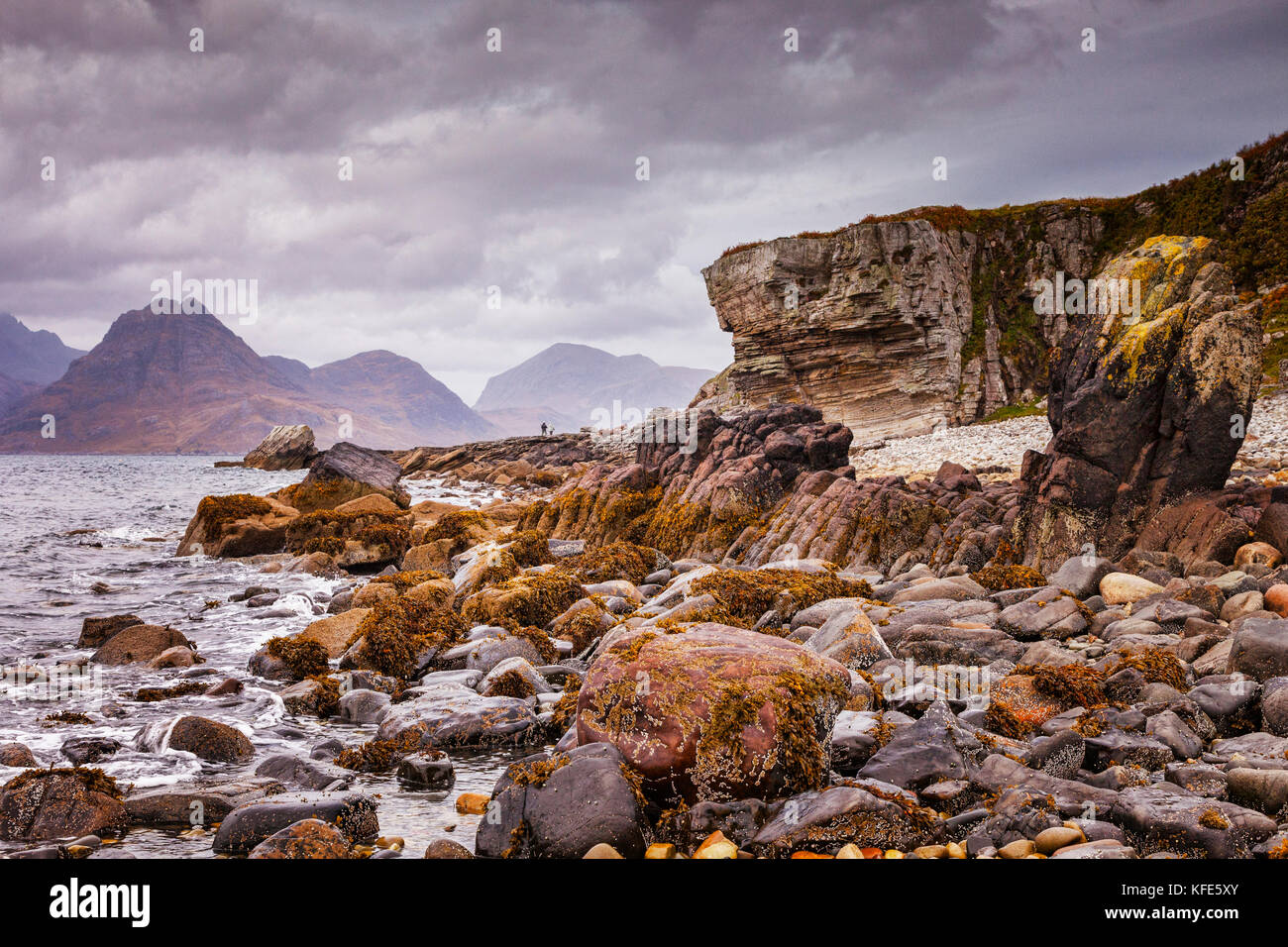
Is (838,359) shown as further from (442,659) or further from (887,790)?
(887,790)

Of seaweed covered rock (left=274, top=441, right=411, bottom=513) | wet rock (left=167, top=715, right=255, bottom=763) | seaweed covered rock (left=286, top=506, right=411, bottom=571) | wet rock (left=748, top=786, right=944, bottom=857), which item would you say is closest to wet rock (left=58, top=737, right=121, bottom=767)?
wet rock (left=167, top=715, right=255, bottom=763)

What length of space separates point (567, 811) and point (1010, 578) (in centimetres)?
1042

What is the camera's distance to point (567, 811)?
560 centimetres

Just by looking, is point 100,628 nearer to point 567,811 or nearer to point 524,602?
point 524,602

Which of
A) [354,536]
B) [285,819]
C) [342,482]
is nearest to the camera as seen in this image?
[285,819]

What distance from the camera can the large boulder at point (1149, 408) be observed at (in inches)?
502

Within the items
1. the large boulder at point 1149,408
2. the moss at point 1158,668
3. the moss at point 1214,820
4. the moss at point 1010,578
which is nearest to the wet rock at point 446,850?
the moss at point 1214,820

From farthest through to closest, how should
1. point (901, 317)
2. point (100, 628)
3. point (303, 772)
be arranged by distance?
1. point (901, 317)
2. point (100, 628)
3. point (303, 772)

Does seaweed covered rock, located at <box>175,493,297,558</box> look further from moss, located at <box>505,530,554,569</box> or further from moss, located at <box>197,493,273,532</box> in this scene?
moss, located at <box>505,530,554,569</box>

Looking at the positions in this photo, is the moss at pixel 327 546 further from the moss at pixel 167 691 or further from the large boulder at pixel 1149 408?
the large boulder at pixel 1149 408

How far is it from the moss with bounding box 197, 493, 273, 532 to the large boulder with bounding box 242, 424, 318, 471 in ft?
231

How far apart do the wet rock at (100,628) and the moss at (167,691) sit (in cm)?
367

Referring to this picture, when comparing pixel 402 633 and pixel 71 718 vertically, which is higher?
pixel 402 633

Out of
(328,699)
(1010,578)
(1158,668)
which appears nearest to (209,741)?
(328,699)
